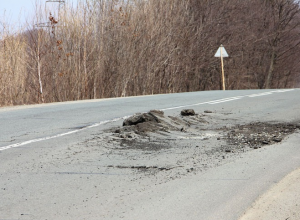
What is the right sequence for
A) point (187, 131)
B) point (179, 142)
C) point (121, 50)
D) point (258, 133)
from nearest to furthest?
point (179, 142), point (258, 133), point (187, 131), point (121, 50)

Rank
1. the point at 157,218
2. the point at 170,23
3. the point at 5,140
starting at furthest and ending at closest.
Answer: the point at 170,23, the point at 5,140, the point at 157,218

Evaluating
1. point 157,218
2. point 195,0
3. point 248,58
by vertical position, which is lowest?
point 157,218

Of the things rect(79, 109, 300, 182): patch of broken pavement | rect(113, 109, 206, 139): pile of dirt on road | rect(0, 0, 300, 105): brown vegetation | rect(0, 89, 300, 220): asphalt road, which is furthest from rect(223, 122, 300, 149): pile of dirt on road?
rect(0, 0, 300, 105): brown vegetation

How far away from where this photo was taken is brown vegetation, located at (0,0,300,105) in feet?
49.5

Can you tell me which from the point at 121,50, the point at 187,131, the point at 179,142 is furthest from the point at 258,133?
the point at 121,50

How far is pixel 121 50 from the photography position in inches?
723

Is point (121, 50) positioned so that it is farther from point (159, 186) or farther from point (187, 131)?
point (159, 186)

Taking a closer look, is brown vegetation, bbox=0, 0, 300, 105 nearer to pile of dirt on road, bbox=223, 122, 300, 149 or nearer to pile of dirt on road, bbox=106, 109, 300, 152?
pile of dirt on road, bbox=106, 109, 300, 152

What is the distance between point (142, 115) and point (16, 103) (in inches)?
320

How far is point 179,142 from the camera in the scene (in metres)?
6.07

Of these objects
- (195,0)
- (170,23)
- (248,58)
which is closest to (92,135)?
(170,23)

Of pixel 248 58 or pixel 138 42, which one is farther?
pixel 248 58

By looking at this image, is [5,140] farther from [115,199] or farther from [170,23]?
[170,23]

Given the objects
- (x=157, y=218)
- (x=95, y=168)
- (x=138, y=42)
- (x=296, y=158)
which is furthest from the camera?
(x=138, y=42)
